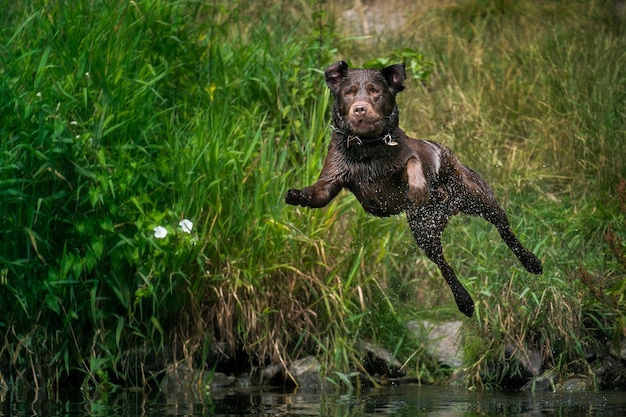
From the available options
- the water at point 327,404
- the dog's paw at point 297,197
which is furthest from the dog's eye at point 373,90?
the water at point 327,404

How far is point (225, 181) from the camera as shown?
8867 mm

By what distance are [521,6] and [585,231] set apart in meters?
3.61

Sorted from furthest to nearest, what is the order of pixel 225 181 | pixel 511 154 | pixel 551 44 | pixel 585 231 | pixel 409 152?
pixel 551 44
pixel 511 154
pixel 585 231
pixel 225 181
pixel 409 152

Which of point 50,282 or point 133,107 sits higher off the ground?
point 133,107

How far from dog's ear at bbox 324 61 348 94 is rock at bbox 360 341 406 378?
3.08 meters

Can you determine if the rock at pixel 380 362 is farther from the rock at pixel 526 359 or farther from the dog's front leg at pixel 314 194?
the dog's front leg at pixel 314 194

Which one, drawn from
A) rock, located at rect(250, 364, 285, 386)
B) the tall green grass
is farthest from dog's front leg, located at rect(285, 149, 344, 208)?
rock, located at rect(250, 364, 285, 386)

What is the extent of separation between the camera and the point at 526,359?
27.7 ft

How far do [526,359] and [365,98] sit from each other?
314 centimetres

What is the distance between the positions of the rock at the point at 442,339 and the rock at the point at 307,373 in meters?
0.90

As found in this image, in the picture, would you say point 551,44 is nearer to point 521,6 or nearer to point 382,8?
point 521,6

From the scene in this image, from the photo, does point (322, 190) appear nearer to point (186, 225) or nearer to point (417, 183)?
point (417, 183)

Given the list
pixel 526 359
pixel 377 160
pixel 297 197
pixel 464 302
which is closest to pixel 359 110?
pixel 377 160

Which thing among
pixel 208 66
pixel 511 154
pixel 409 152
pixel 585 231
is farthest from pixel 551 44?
pixel 409 152
